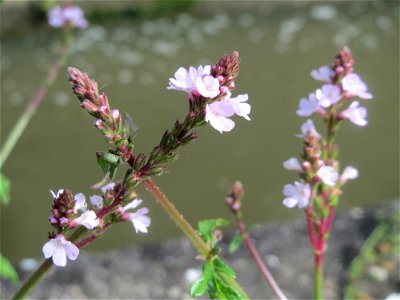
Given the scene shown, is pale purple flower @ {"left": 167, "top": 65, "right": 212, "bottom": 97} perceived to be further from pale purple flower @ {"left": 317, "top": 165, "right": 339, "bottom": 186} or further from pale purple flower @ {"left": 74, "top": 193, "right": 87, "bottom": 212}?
pale purple flower @ {"left": 317, "top": 165, "right": 339, "bottom": 186}

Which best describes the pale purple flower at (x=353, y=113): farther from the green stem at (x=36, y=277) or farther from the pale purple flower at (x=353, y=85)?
the green stem at (x=36, y=277)

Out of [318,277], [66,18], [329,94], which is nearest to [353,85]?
[329,94]

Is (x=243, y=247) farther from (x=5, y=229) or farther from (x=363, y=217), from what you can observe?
(x=5, y=229)

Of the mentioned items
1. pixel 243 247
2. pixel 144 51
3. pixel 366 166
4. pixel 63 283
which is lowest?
pixel 366 166

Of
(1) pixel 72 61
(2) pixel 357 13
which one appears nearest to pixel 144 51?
(1) pixel 72 61

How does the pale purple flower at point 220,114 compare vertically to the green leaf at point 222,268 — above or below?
above

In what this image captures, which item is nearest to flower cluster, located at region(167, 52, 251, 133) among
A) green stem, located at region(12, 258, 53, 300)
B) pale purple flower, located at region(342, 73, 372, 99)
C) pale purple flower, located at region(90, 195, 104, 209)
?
pale purple flower, located at region(90, 195, 104, 209)

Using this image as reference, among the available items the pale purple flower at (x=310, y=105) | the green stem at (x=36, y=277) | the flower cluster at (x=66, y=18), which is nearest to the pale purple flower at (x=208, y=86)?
the green stem at (x=36, y=277)
